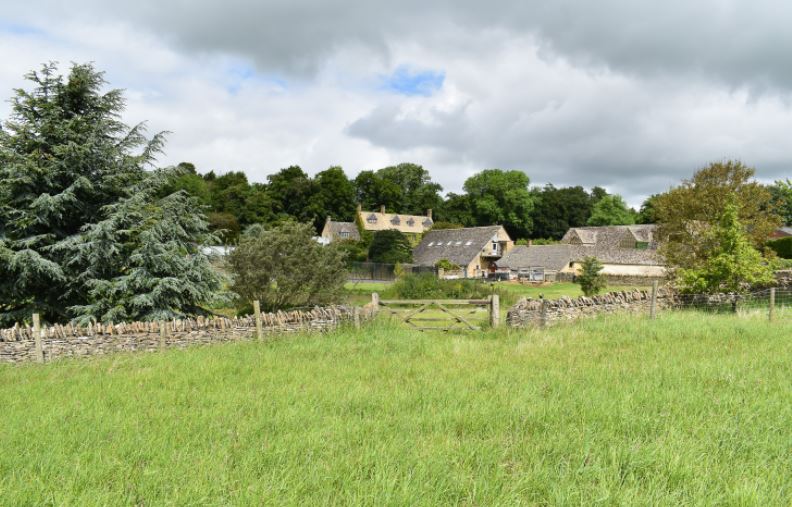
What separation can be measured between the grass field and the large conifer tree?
553 centimetres

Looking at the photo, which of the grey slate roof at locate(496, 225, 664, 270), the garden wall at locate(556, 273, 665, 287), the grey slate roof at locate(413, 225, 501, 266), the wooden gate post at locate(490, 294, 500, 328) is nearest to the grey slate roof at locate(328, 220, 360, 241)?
the grey slate roof at locate(413, 225, 501, 266)

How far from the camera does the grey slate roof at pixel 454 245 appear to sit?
6750 cm

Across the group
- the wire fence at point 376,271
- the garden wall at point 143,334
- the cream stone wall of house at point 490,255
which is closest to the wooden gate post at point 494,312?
the garden wall at point 143,334

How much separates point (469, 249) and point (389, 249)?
1098 centimetres

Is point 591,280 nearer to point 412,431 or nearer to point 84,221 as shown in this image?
point 84,221

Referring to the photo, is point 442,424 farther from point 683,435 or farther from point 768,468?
point 768,468

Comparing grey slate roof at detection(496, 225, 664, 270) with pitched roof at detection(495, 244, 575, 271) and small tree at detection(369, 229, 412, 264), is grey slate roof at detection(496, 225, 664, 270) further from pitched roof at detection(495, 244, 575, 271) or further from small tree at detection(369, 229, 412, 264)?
small tree at detection(369, 229, 412, 264)

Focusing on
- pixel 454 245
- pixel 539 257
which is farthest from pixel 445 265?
pixel 539 257

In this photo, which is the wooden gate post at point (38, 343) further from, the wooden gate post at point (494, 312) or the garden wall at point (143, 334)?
the wooden gate post at point (494, 312)

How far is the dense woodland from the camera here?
8931 cm

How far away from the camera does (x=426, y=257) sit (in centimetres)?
7175

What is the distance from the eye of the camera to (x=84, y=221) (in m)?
17.1

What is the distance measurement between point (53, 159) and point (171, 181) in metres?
3.67

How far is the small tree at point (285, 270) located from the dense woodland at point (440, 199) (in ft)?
202
